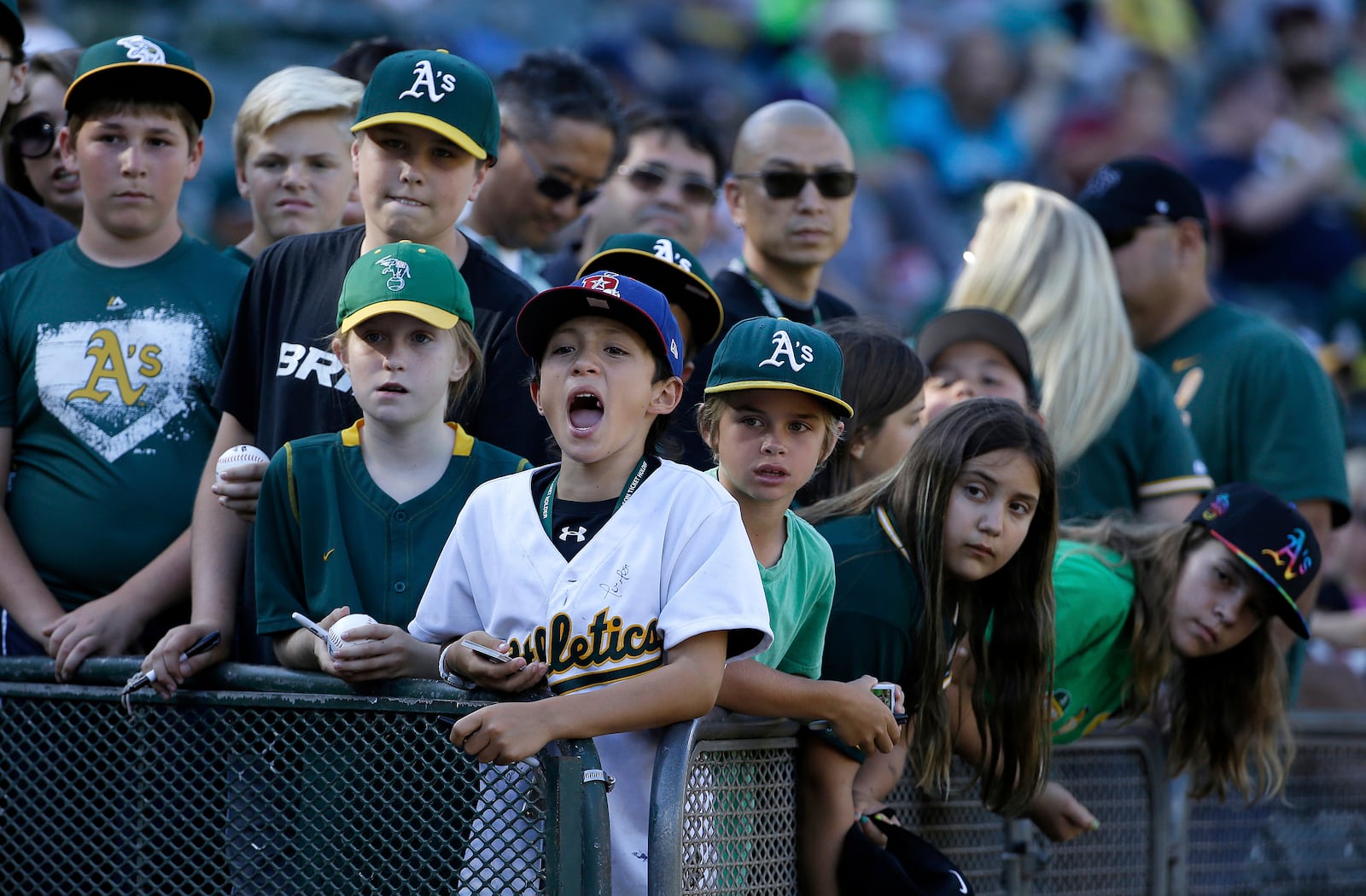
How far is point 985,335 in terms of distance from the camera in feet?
15.3

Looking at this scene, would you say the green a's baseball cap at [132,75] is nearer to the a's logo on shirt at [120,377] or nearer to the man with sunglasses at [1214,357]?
the a's logo on shirt at [120,377]

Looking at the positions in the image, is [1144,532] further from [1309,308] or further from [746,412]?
[1309,308]

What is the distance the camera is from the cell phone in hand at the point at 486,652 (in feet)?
9.30

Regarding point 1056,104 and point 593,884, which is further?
point 1056,104

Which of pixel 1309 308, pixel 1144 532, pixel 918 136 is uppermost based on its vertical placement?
pixel 918 136

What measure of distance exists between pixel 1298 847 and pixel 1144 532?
148 centimetres

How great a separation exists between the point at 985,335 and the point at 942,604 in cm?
120

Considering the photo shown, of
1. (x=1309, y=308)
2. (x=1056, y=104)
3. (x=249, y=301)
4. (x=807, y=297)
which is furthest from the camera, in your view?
(x=1056, y=104)

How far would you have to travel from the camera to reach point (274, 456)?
133 inches

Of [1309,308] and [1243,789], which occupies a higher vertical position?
[1309,308]

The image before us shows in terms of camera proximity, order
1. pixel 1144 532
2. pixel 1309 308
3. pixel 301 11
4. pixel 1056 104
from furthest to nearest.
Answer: pixel 1056 104 → pixel 1309 308 → pixel 301 11 → pixel 1144 532

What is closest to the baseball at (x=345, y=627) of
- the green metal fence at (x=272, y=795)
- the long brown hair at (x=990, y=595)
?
the green metal fence at (x=272, y=795)

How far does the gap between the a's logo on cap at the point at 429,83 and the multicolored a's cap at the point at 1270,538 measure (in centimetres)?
241

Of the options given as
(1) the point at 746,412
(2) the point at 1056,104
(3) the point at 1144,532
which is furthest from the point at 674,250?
(2) the point at 1056,104
